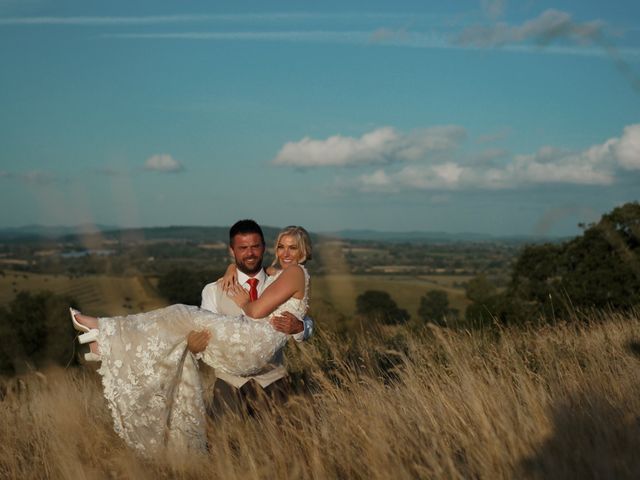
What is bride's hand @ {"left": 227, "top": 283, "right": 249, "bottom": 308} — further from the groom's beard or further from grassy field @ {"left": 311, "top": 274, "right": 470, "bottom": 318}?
grassy field @ {"left": 311, "top": 274, "right": 470, "bottom": 318}

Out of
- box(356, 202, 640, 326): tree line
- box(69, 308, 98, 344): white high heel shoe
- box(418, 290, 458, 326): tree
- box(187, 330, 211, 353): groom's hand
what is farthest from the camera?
box(418, 290, 458, 326): tree

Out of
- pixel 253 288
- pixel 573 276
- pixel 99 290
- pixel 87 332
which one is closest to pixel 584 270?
pixel 573 276

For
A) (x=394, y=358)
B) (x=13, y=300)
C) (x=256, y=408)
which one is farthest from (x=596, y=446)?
(x=13, y=300)

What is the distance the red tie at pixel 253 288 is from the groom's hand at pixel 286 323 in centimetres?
38

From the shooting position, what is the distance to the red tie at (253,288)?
5797 mm

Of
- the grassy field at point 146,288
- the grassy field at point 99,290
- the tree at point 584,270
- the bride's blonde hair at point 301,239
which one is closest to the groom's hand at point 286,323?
the bride's blonde hair at point 301,239

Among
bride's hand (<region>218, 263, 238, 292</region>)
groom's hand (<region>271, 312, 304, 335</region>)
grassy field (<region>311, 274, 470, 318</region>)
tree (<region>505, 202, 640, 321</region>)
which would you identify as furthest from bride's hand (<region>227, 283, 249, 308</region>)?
grassy field (<region>311, 274, 470, 318</region>)

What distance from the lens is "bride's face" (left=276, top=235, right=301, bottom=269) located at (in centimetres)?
563

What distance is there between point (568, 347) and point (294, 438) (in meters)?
2.84

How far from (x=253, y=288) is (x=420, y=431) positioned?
1.85 meters

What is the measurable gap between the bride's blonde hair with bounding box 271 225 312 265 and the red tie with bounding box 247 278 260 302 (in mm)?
314

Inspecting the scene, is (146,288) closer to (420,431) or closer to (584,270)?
(420,431)

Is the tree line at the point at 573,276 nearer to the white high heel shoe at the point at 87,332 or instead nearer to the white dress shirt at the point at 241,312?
the white dress shirt at the point at 241,312

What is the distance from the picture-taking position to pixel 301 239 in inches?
223
